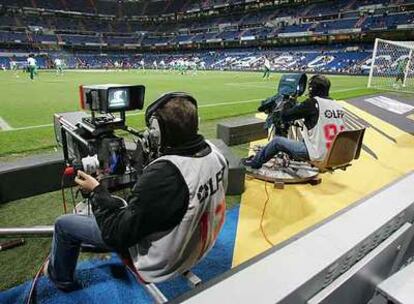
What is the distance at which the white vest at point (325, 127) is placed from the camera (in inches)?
139

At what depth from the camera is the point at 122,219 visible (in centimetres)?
150

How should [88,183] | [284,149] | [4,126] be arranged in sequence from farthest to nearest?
[4,126] < [284,149] < [88,183]

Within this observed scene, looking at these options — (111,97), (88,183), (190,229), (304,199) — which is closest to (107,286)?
(88,183)

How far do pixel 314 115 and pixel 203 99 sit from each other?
8.18m

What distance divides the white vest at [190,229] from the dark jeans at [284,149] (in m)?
2.30

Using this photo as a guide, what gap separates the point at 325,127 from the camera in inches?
140

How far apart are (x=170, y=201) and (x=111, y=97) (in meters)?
1.19

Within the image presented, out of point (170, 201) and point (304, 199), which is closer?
point (170, 201)

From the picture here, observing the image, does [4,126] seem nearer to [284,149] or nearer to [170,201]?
[284,149]

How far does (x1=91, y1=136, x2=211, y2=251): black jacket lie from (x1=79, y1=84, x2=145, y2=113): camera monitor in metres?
1.01

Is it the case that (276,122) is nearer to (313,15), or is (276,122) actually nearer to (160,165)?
(160,165)

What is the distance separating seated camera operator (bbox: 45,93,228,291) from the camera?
1.42 metres

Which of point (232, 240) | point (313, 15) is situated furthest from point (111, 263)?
point (313, 15)

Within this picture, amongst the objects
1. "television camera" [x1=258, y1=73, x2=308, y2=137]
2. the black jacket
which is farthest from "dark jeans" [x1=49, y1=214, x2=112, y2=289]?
"television camera" [x1=258, y1=73, x2=308, y2=137]
